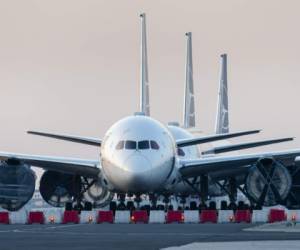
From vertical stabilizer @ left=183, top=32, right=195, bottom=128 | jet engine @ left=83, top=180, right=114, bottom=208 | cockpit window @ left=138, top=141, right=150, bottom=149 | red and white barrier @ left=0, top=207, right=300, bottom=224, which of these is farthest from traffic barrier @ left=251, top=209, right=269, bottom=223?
vertical stabilizer @ left=183, top=32, right=195, bottom=128

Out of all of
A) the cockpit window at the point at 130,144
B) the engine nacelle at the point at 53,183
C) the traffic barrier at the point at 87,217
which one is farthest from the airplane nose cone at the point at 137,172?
the engine nacelle at the point at 53,183

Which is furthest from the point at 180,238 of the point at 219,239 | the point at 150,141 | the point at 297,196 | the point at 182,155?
the point at 297,196

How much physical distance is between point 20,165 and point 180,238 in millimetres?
29180

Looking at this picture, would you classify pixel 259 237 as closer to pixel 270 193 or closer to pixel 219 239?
pixel 219 239

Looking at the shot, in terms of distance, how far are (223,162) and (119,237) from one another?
27.3 meters

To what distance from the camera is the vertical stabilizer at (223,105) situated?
121775 mm

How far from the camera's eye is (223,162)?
63156 mm

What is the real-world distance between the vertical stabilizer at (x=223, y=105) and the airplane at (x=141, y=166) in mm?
55100

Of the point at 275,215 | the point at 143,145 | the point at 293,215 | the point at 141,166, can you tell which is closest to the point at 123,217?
the point at 141,166

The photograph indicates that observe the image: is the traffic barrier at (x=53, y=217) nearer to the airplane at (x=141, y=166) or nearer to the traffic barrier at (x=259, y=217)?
the airplane at (x=141, y=166)

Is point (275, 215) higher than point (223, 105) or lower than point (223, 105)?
lower

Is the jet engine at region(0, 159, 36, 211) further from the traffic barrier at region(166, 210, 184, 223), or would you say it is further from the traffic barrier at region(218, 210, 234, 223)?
the traffic barrier at region(218, 210, 234, 223)

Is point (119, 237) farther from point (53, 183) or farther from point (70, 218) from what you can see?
point (53, 183)

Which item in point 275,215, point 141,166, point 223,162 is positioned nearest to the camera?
point 275,215
